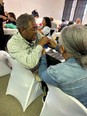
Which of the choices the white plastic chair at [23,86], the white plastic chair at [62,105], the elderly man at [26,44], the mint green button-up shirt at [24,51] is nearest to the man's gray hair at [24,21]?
the elderly man at [26,44]

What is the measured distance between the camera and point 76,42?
3.25ft

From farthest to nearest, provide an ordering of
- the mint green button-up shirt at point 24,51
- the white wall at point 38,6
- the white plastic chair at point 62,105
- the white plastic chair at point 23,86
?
the white wall at point 38,6 < the white plastic chair at point 23,86 < the mint green button-up shirt at point 24,51 < the white plastic chair at point 62,105

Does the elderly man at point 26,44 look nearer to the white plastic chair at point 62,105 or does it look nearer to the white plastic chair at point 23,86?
the white plastic chair at point 23,86

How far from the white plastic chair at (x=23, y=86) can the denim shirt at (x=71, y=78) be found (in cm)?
58

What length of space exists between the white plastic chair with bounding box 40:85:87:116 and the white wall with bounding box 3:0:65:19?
16.0ft

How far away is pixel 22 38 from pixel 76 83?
0.79 metres

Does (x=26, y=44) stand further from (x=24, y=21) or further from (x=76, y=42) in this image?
(x=76, y=42)

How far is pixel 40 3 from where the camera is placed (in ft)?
20.4

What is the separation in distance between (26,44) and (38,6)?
5.06 m

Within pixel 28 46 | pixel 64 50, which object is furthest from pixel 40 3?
pixel 64 50

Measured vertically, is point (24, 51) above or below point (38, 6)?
above

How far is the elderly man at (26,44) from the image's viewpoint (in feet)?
4.53

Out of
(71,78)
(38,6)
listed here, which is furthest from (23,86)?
(38,6)

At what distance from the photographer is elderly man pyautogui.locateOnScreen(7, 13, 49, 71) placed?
1.38 meters
